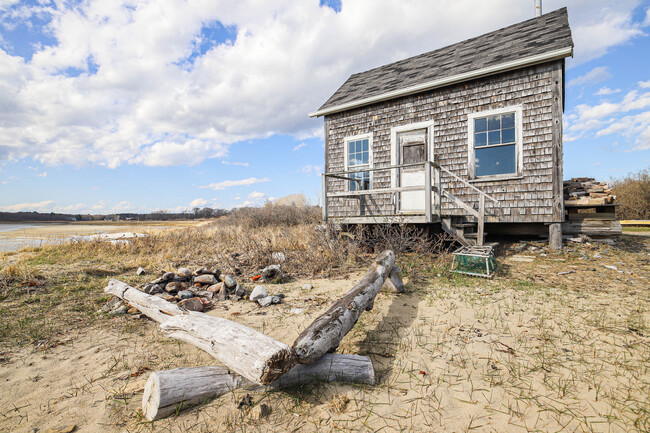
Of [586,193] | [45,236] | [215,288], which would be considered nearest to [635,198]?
[586,193]

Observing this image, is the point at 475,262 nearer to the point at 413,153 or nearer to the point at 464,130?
the point at 464,130

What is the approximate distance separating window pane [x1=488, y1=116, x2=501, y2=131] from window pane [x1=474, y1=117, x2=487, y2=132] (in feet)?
0.40

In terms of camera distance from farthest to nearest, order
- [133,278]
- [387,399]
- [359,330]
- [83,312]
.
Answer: [133,278] → [83,312] → [359,330] → [387,399]

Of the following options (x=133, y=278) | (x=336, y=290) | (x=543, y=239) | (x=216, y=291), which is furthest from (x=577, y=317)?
(x=133, y=278)

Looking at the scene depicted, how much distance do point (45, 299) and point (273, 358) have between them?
17.0 feet

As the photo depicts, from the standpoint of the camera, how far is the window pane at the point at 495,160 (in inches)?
319

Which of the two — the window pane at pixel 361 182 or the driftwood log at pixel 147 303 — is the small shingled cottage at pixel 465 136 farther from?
the driftwood log at pixel 147 303

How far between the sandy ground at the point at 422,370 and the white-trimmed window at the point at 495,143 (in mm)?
4257

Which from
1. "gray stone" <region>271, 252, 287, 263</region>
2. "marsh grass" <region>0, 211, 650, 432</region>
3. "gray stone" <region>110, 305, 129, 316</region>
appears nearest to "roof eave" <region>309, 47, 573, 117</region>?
"marsh grass" <region>0, 211, 650, 432</region>

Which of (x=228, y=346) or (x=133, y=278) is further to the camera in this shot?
(x=133, y=278)

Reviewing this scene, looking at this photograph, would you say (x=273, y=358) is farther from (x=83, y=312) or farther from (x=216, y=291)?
(x=83, y=312)

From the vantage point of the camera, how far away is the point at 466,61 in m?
9.21

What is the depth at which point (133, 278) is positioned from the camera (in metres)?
6.55

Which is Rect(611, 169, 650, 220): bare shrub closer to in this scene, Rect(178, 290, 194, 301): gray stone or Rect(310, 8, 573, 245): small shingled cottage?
Rect(310, 8, 573, 245): small shingled cottage
